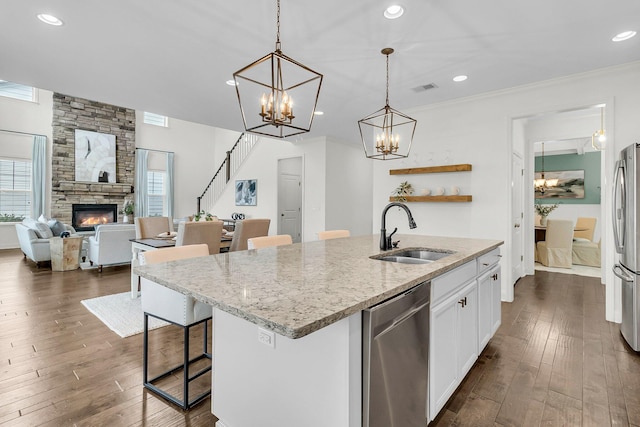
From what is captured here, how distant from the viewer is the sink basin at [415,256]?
7.52 feet

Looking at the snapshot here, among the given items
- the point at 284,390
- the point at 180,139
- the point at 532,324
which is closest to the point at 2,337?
the point at 284,390

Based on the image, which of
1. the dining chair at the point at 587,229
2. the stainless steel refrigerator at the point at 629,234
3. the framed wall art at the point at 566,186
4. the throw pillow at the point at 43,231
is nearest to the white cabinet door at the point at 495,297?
the stainless steel refrigerator at the point at 629,234

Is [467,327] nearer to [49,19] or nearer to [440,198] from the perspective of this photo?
[440,198]

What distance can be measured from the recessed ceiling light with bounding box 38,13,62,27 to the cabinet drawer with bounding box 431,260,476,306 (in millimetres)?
3484

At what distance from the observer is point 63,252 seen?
18.0ft

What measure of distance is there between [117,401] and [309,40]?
10.3 feet

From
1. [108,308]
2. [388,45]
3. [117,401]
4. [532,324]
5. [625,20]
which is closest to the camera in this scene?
[117,401]

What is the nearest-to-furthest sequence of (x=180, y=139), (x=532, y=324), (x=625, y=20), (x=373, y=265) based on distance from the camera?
(x=373, y=265) < (x=625, y=20) < (x=532, y=324) < (x=180, y=139)

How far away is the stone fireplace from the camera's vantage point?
26.6 feet

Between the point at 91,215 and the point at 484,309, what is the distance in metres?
9.86

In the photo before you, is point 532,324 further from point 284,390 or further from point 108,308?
point 108,308

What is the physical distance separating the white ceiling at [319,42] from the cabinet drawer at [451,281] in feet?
6.44

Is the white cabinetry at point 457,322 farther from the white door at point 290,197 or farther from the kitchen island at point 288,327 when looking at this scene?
the white door at point 290,197

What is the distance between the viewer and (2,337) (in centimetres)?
279
